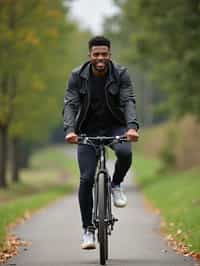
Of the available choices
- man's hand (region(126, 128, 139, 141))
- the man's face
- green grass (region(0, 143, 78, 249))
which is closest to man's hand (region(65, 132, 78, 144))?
man's hand (region(126, 128, 139, 141))

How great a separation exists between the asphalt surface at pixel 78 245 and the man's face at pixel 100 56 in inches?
85.0

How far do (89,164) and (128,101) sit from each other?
0.81 meters

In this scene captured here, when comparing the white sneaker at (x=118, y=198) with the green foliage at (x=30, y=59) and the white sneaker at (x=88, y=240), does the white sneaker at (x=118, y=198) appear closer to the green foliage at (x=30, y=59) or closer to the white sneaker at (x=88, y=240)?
the white sneaker at (x=88, y=240)

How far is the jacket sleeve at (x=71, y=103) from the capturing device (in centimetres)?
838

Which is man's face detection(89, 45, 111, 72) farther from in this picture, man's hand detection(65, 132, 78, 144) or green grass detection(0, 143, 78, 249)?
green grass detection(0, 143, 78, 249)

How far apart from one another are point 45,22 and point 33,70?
77.2 inches

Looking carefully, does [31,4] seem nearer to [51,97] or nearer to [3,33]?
[3,33]

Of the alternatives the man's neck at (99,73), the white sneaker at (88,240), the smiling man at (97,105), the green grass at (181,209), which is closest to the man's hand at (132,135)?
the smiling man at (97,105)

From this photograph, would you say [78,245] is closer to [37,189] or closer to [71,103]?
[71,103]

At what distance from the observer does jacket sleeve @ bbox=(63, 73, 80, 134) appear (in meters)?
8.38

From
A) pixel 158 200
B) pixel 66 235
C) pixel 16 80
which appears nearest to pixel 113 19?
pixel 16 80

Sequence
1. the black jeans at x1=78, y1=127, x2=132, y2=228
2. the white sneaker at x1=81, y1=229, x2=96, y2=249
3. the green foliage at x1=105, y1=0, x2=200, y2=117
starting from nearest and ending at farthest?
1. the black jeans at x1=78, y1=127, x2=132, y2=228
2. the white sneaker at x1=81, y1=229, x2=96, y2=249
3. the green foliage at x1=105, y1=0, x2=200, y2=117

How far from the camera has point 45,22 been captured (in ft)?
99.5

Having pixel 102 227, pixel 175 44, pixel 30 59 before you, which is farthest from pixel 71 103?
pixel 30 59
